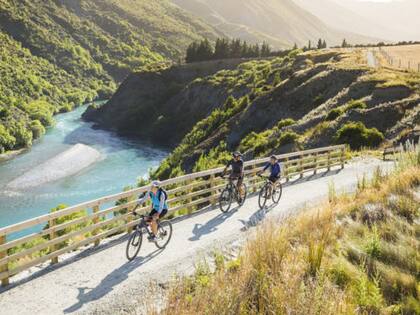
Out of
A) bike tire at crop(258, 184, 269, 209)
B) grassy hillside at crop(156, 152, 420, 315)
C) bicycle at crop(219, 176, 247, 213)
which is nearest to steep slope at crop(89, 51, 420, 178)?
bike tire at crop(258, 184, 269, 209)

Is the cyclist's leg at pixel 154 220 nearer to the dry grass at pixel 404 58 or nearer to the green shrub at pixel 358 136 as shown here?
the green shrub at pixel 358 136

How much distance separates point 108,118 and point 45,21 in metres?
93.1

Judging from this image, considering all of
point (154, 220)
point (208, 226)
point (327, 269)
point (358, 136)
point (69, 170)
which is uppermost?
point (358, 136)

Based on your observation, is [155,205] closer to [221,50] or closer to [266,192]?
[266,192]

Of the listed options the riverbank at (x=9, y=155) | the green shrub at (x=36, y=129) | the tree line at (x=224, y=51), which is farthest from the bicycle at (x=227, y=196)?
the tree line at (x=224, y=51)

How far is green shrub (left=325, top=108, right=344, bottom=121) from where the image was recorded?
4266 centimetres

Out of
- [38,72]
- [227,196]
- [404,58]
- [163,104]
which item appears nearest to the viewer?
[227,196]

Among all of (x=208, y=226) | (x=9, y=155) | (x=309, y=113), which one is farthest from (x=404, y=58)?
(x=9, y=155)

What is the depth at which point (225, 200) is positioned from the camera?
57.4 feet

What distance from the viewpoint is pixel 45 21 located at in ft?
619

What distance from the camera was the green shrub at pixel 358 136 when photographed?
37.2m

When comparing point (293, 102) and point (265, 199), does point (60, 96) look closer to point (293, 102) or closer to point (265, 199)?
point (293, 102)

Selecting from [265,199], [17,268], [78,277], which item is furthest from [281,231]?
[265,199]

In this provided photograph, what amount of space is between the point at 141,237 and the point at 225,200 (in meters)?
5.81
